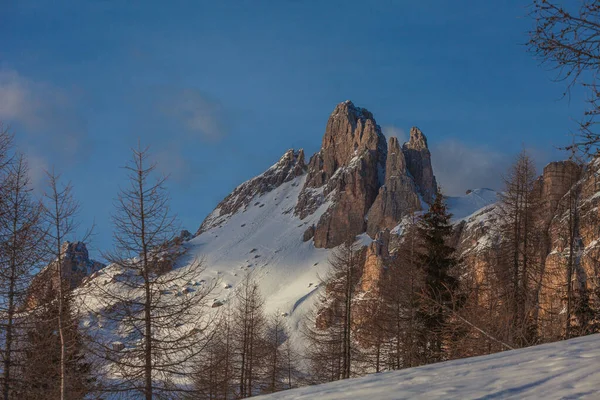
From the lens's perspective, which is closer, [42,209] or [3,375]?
[3,375]

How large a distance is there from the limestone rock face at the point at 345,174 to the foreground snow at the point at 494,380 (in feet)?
387

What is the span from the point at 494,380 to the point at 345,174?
489 feet

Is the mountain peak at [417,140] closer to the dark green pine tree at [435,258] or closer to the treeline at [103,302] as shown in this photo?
the dark green pine tree at [435,258]

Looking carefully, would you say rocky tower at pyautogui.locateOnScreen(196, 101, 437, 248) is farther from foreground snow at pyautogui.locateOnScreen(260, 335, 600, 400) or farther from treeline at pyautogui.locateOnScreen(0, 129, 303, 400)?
foreground snow at pyautogui.locateOnScreen(260, 335, 600, 400)

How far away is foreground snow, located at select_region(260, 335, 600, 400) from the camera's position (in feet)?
14.6

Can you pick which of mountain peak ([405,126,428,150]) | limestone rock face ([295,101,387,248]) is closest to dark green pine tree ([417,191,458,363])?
limestone rock face ([295,101,387,248])

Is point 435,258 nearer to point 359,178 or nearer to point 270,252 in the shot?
point 359,178

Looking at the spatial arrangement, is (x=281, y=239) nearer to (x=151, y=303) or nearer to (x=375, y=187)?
(x=375, y=187)

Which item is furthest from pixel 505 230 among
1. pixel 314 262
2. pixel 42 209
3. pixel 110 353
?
pixel 314 262

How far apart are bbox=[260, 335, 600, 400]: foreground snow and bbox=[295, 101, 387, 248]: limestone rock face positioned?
11807 centimetres

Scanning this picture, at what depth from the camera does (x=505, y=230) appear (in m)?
18.9

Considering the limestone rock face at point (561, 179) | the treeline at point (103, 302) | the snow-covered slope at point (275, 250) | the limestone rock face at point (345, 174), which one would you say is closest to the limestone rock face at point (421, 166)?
the limestone rock face at point (345, 174)

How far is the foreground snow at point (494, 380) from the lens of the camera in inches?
176

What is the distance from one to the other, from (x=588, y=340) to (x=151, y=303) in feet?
33.4
